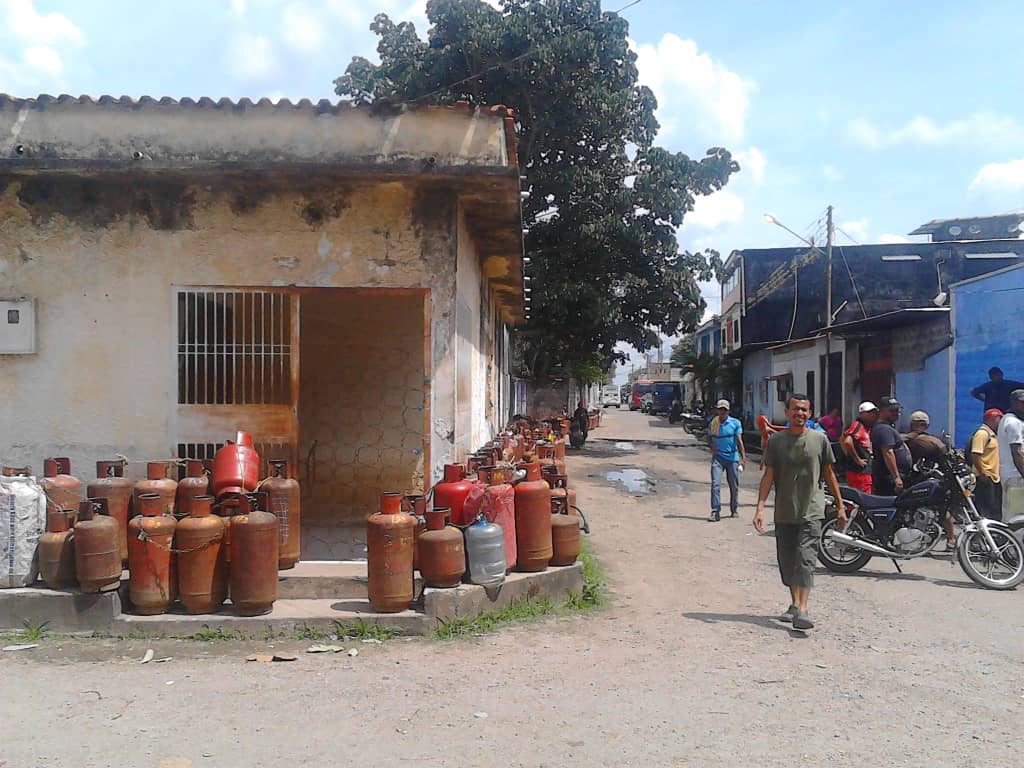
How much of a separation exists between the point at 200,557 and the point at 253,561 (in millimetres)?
379

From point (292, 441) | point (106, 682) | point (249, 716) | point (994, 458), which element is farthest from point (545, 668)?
point (994, 458)

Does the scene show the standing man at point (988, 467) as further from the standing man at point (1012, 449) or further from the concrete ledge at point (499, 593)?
the concrete ledge at point (499, 593)

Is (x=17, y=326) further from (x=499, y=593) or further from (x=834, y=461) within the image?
(x=834, y=461)

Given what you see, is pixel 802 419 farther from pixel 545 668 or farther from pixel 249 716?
pixel 249 716

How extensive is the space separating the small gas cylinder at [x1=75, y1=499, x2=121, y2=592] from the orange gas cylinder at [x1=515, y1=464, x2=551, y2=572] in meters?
2.93

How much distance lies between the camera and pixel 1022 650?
570 centimetres

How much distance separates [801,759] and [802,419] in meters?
2.91

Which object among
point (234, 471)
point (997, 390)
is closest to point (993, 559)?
point (234, 471)

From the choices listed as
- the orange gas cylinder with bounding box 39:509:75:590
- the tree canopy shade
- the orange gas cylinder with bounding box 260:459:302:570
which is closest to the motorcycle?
the orange gas cylinder with bounding box 260:459:302:570

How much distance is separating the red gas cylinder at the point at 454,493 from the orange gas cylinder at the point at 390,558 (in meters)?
0.45

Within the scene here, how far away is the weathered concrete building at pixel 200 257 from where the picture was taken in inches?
276

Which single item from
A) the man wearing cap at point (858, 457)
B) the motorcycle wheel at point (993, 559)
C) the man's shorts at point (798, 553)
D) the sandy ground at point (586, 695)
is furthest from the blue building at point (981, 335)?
the man's shorts at point (798, 553)

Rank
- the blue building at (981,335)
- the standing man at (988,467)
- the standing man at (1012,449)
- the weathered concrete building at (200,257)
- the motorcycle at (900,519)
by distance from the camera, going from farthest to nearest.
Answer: the blue building at (981,335)
the standing man at (988,467)
the standing man at (1012,449)
the motorcycle at (900,519)
the weathered concrete building at (200,257)

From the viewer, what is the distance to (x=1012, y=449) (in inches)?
325
